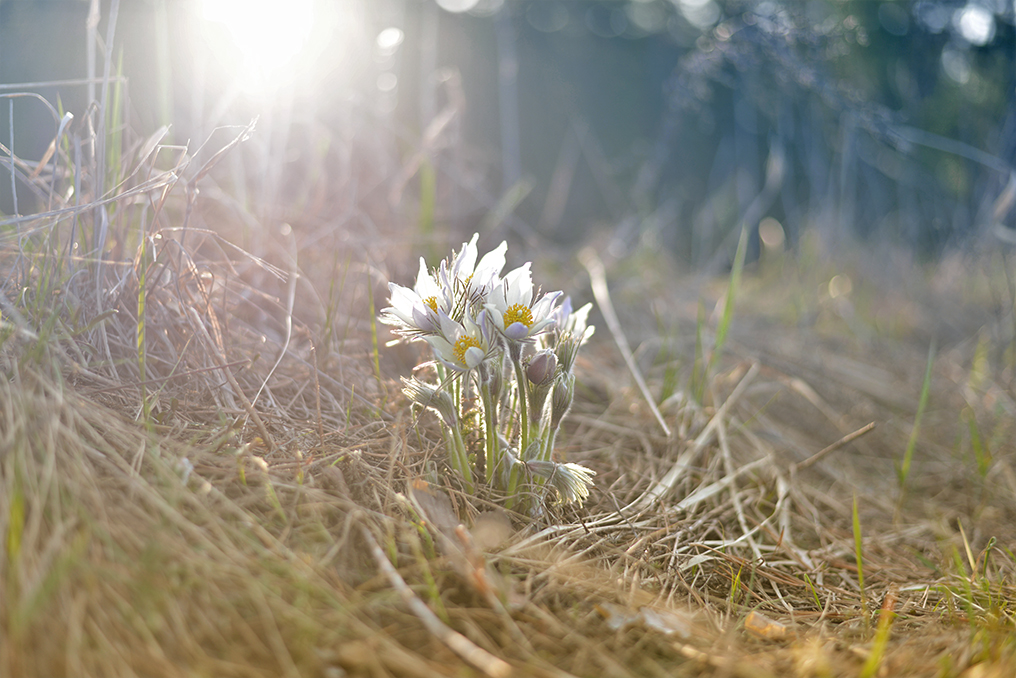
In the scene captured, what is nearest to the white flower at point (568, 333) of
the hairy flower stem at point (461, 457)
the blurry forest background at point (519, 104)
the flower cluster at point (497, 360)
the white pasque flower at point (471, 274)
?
the flower cluster at point (497, 360)

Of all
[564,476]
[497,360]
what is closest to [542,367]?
[497,360]

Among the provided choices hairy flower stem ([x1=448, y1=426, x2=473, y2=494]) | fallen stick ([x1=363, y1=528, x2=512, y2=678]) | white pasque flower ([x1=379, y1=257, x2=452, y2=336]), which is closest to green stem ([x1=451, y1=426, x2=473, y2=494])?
hairy flower stem ([x1=448, y1=426, x2=473, y2=494])

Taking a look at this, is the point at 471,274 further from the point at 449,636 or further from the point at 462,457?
the point at 449,636

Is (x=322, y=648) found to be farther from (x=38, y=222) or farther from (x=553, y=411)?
(x=38, y=222)

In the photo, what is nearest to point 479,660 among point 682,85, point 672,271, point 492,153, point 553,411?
point 553,411

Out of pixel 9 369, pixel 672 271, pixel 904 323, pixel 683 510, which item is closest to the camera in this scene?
pixel 9 369

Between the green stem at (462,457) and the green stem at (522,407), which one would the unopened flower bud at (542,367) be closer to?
the green stem at (522,407)
